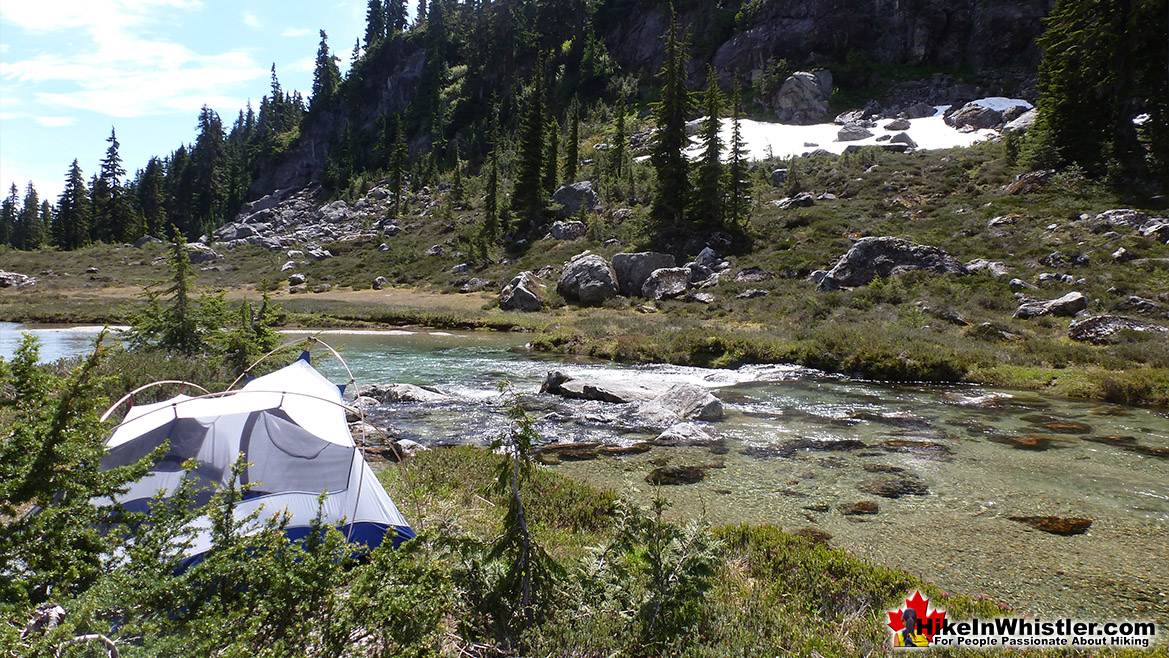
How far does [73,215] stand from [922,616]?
113m

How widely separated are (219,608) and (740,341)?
1920 cm

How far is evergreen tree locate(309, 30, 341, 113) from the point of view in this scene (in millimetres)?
118562

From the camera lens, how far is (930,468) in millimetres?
9328

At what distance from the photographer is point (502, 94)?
98500 mm

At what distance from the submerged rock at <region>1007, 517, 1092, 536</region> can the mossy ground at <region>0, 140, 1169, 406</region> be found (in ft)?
31.8

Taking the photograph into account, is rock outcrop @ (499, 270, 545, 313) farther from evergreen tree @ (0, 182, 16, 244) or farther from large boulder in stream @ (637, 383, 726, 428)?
evergreen tree @ (0, 182, 16, 244)

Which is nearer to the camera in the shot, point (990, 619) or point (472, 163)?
point (990, 619)

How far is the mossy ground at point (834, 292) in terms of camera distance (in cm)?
1739

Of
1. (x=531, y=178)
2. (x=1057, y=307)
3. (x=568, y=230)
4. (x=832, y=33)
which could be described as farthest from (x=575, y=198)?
(x=832, y=33)

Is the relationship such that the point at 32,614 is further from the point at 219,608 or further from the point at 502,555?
the point at 502,555

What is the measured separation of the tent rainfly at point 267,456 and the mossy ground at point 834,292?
38.3 ft

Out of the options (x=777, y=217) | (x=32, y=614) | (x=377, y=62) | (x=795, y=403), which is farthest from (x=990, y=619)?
(x=377, y=62)

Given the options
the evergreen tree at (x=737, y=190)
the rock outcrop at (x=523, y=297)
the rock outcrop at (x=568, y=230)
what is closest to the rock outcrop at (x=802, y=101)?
the evergreen tree at (x=737, y=190)

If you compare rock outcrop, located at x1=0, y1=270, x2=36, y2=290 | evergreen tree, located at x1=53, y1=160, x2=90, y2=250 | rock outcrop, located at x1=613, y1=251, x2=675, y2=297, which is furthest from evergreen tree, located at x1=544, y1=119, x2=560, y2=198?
evergreen tree, located at x1=53, y1=160, x2=90, y2=250
